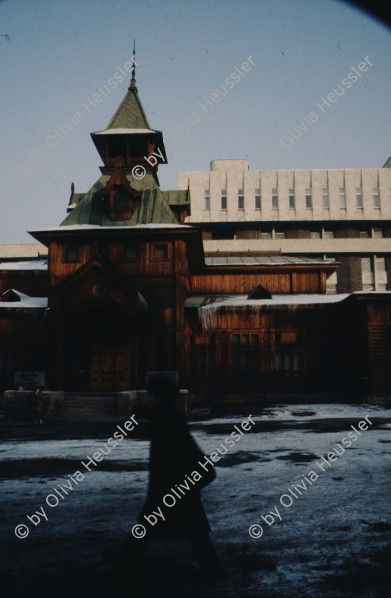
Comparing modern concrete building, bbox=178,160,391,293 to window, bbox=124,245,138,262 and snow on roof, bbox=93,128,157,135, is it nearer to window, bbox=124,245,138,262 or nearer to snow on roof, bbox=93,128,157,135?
snow on roof, bbox=93,128,157,135

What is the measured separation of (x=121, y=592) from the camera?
364 cm

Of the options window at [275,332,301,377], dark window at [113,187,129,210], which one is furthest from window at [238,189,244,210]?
window at [275,332,301,377]

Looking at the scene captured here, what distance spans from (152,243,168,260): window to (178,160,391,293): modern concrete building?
3230 centimetres

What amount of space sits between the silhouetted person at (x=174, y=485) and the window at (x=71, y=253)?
1985 centimetres

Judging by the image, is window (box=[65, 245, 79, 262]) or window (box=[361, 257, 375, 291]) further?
window (box=[361, 257, 375, 291])

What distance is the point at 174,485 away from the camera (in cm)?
376

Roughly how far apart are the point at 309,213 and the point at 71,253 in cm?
4011

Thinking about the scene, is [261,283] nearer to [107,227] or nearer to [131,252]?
[131,252]

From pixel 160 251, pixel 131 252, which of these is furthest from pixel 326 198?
pixel 131 252

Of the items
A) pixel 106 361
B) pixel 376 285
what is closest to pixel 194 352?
pixel 106 361

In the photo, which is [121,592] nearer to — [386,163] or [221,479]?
[221,479]

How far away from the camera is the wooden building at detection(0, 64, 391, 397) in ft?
64.5

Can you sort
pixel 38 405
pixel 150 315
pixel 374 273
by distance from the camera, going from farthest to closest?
pixel 374 273, pixel 150 315, pixel 38 405

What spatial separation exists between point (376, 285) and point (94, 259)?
146 feet
